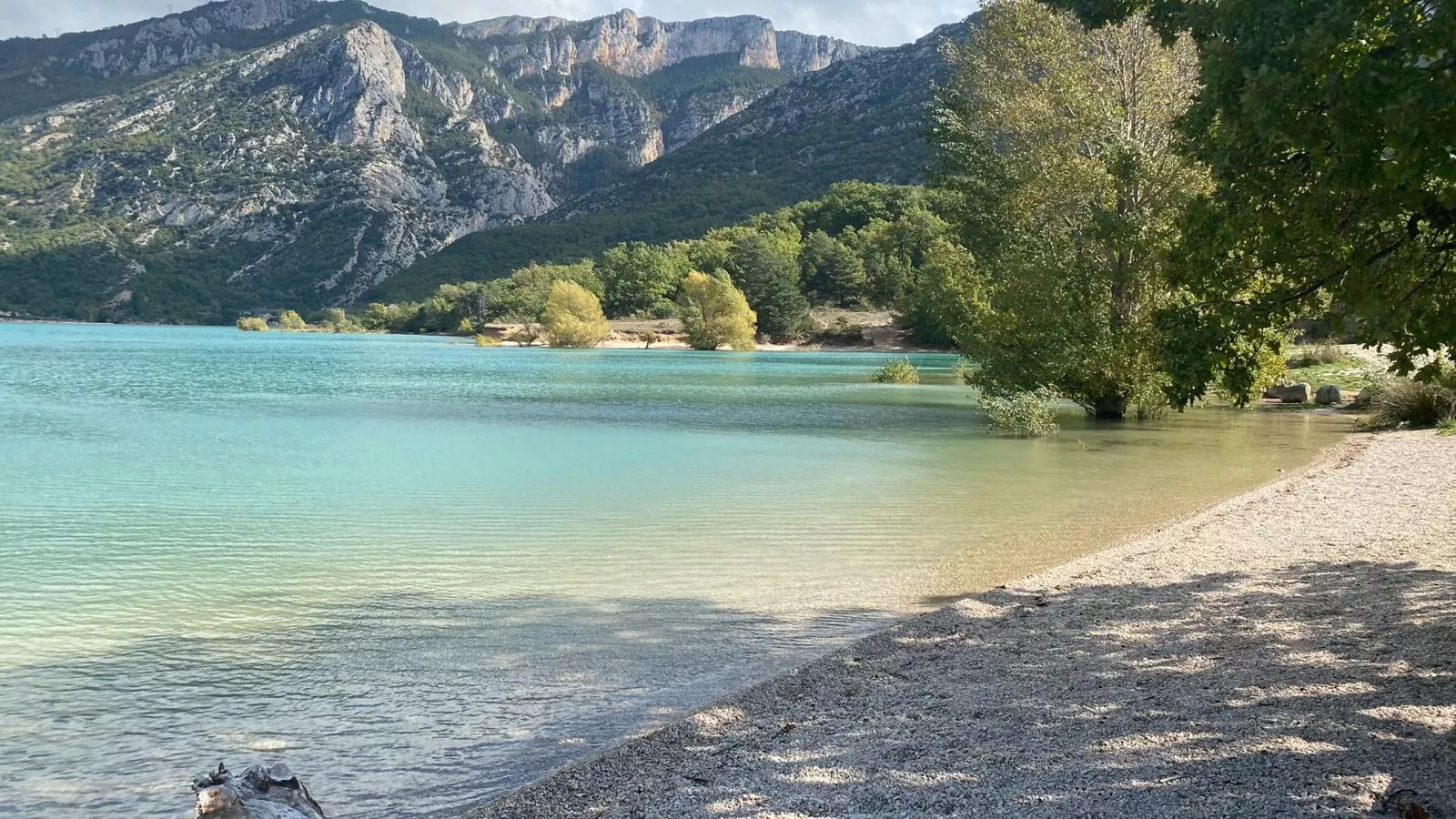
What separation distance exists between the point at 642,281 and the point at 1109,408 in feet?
313

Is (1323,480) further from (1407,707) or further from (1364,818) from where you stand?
(1364,818)

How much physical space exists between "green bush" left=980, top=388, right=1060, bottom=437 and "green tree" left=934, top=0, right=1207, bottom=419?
0.43 meters

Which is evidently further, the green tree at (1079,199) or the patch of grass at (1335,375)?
the patch of grass at (1335,375)

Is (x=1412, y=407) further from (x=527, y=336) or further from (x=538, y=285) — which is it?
(x=538, y=285)

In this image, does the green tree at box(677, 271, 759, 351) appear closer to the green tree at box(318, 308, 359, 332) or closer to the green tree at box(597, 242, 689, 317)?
the green tree at box(597, 242, 689, 317)

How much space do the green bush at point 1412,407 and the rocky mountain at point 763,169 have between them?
123495mm

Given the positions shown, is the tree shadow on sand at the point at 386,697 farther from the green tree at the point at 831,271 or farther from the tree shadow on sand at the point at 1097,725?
the green tree at the point at 831,271

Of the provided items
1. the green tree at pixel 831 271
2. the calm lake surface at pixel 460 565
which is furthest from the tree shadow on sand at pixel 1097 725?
the green tree at pixel 831 271

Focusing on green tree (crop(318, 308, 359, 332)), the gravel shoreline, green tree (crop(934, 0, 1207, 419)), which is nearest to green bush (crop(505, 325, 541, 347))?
green tree (crop(318, 308, 359, 332))

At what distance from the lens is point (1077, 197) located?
81.0 feet

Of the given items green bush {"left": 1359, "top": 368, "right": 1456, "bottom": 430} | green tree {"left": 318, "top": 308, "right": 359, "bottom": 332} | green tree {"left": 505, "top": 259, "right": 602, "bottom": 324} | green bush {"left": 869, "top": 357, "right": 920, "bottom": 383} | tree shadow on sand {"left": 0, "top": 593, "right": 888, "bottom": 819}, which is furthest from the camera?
green tree {"left": 318, "top": 308, "right": 359, "bottom": 332}

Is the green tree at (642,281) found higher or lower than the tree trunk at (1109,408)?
higher

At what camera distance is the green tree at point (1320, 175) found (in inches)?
174

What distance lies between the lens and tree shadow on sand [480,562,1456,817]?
424 cm
